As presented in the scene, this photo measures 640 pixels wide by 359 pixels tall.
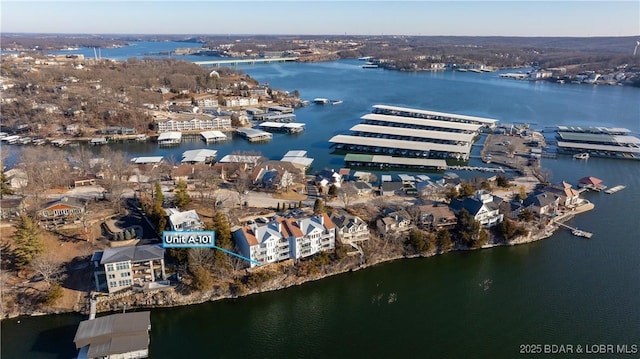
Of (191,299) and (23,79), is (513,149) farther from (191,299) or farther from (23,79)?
(23,79)

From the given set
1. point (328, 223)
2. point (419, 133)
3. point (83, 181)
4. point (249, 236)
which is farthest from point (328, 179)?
point (83, 181)

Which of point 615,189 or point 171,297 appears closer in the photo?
point 171,297

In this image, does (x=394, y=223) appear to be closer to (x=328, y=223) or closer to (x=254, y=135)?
(x=328, y=223)

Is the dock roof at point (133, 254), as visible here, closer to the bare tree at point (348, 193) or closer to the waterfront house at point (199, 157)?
the bare tree at point (348, 193)

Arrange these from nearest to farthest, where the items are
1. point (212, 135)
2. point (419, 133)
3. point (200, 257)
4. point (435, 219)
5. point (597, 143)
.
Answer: point (200, 257) → point (435, 219) → point (597, 143) → point (419, 133) → point (212, 135)

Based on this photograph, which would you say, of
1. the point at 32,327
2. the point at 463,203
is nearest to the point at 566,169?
the point at 463,203

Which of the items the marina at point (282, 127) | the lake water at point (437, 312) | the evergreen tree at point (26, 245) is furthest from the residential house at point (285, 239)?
the marina at point (282, 127)
